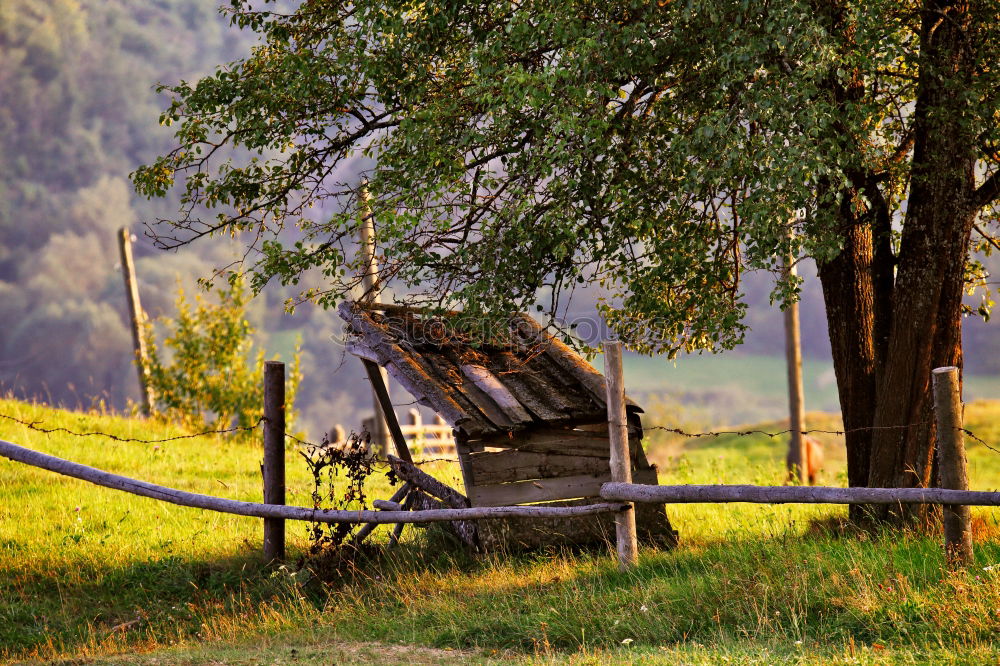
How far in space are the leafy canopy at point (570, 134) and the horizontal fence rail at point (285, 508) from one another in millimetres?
1807

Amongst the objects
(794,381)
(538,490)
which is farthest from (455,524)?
(794,381)

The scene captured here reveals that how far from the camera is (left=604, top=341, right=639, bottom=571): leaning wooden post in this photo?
7.56 metres

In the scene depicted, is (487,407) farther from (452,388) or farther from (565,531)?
(565,531)

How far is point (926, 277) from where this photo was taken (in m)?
8.09

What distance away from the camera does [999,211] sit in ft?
34.0

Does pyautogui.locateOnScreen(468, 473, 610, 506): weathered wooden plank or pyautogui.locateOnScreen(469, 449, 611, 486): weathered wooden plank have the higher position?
pyautogui.locateOnScreen(469, 449, 611, 486): weathered wooden plank

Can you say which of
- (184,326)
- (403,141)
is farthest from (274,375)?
(184,326)

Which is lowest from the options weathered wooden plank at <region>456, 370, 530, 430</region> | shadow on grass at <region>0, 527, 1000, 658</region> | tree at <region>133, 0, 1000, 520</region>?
shadow on grass at <region>0, 527, 1000, 658</region>

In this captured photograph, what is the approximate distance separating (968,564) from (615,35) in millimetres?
5041

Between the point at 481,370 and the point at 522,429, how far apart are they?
3.09 ft

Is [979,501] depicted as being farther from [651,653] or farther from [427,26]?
[427,26]

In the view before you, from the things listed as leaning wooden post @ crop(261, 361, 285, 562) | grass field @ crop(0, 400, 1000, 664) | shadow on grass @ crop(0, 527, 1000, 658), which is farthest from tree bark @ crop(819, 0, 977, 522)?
leaning wooden post @ crop(261, 361, 285, 562)

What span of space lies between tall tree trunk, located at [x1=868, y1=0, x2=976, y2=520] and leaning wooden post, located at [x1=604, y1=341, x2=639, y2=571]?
244cm

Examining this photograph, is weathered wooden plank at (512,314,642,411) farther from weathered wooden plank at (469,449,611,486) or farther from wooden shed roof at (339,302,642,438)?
weathered wooden plank at (469,449,611,486)
